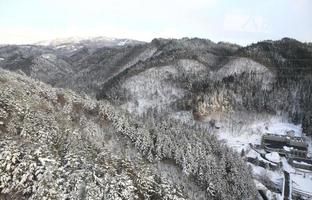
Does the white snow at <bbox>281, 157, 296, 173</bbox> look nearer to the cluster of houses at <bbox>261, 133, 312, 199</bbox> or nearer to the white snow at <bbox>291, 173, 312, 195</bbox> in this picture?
the cluster of houses at <bbox>261, 133, 312, 199</bbox>

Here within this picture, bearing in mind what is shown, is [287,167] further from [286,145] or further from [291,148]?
[286,145]

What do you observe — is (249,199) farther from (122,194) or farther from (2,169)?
(2,169)

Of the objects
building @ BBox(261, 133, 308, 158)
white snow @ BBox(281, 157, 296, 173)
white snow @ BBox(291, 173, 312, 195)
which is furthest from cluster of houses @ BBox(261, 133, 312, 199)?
white snow @ BBox(291, 173, 312, 195)

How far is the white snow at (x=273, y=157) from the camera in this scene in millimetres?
166425

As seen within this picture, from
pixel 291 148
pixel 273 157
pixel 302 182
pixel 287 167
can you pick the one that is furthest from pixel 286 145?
pixel 302 182

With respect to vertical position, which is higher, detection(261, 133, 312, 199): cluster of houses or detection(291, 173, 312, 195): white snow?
detection(261, 133, 312, 199): cluster of houses

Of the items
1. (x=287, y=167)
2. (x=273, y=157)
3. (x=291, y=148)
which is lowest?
(x=287, y=167)

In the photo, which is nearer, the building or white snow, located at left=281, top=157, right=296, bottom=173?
white snow, located at left=281, top=157, right=296, bottom=173

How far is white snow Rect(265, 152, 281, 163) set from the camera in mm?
166425

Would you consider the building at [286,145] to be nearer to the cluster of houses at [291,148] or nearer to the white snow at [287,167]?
the cluster of houses at [291,148]

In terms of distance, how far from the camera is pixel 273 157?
169m

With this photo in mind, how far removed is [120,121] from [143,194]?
60.6m

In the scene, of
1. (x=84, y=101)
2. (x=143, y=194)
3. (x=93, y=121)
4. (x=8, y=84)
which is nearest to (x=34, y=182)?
(x=143, y=194)

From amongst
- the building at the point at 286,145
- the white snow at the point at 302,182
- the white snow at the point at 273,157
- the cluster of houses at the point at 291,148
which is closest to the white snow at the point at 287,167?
the cluster of houses at the point at 291,148
